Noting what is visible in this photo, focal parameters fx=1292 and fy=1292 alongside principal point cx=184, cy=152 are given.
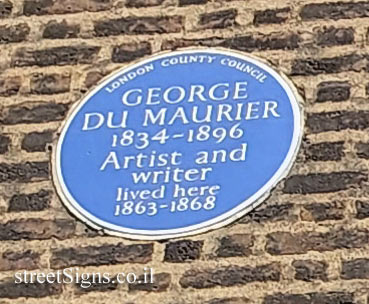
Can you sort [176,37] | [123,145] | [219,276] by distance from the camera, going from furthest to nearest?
[176,37]
[123,145]
[219,276]

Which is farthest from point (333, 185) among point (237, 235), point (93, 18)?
point (93, 18)

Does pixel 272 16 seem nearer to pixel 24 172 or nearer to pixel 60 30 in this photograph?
pixel 60 30

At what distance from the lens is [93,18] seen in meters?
5.16

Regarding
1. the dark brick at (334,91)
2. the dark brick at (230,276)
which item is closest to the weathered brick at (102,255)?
the dark brick at (230,276)

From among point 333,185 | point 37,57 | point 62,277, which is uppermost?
point 37,57

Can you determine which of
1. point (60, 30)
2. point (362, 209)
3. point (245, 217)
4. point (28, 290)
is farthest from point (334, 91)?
point (28, 290)

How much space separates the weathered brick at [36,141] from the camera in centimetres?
480

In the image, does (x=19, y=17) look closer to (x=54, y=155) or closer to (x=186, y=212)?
(x=54, y=155)

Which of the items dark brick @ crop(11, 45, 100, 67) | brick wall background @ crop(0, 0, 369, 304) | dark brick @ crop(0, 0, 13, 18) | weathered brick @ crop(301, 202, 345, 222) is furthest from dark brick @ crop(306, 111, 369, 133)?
dark brick @ crop(0, 0, 13, 18)

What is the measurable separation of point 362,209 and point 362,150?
0.83 feet

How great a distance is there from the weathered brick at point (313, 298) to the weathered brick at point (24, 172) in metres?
0.99

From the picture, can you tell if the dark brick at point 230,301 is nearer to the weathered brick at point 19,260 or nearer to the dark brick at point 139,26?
the weathered brick at point 19,260

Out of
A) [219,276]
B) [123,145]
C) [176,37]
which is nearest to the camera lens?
[219,276]

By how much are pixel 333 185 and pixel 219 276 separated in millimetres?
534
